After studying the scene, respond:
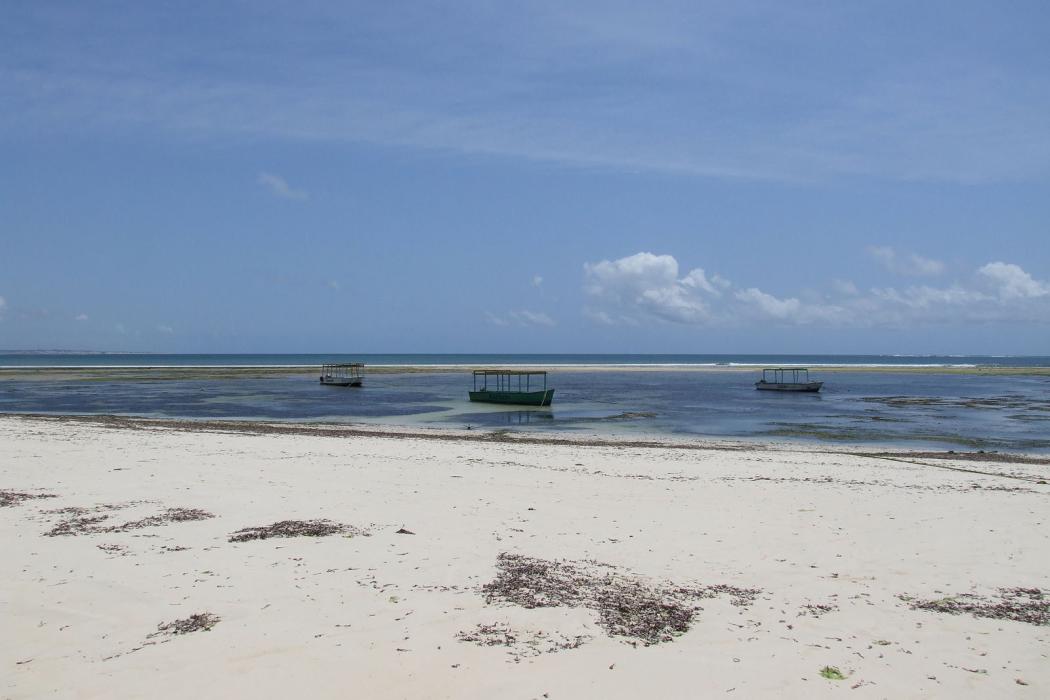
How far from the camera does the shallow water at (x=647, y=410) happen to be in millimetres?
29578

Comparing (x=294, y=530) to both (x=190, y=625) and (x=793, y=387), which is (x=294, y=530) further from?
(x=793, y=387)

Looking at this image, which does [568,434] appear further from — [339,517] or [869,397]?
[869,397]

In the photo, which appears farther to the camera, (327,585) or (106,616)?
(327,585)

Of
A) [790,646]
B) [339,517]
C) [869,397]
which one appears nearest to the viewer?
[790,646]

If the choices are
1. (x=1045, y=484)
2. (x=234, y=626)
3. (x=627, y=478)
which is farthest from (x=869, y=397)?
(x=234, y=626)

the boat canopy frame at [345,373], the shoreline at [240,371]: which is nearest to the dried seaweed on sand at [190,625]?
the boat canopy frame at [345,373]

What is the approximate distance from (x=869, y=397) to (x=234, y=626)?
180 ft

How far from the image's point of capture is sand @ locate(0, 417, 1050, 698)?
5.36 metres

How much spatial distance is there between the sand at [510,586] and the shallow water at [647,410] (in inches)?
610

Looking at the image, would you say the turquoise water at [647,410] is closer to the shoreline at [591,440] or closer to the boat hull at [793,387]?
the boat hull at [793,387]

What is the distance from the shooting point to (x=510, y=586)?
23.9 feet

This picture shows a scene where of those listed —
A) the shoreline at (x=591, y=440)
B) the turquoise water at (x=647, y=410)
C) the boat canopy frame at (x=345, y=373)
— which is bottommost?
the turquoise water at (x=647, y=410)

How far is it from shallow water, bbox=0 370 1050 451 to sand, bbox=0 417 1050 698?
15.5 m

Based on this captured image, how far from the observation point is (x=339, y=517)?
1034 cm
